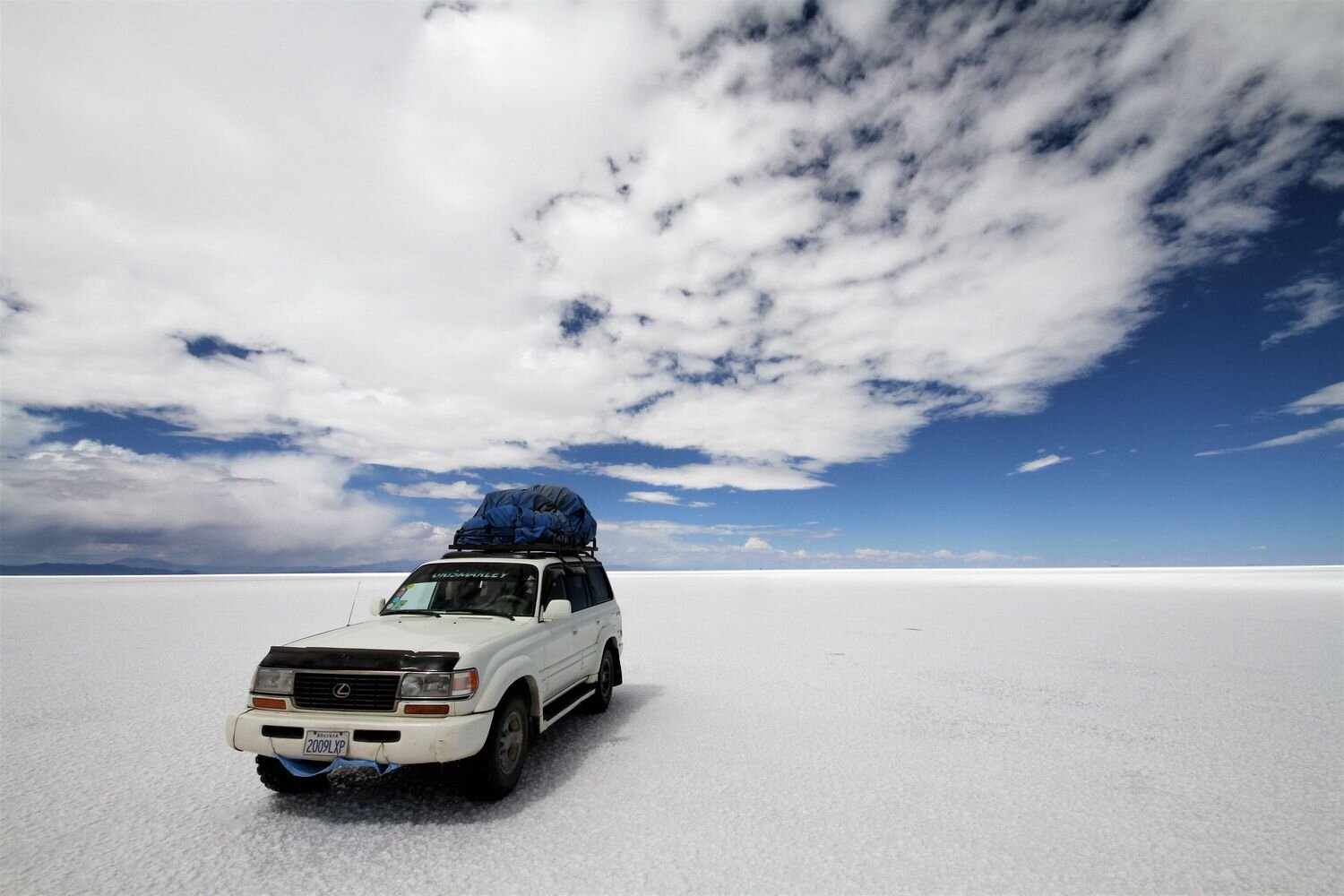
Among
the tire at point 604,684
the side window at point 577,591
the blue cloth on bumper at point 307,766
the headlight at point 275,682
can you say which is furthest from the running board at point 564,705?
the headlight at point 275,682

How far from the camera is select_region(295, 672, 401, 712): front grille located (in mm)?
4793

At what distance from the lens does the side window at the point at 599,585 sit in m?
8.27

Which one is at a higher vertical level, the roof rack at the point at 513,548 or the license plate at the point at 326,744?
the roof rack at the point at 513,548

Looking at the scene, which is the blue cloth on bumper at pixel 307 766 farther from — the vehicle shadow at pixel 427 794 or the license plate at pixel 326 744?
the vehicle shadow at pixel 427 794

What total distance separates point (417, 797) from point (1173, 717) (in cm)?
857

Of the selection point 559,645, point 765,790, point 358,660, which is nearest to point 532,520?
point 559,645

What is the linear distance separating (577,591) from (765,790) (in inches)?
126

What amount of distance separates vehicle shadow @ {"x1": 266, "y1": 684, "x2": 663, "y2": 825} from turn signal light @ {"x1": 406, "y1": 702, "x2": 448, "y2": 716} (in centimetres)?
86

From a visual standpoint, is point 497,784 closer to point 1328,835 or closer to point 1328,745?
point 1328,835

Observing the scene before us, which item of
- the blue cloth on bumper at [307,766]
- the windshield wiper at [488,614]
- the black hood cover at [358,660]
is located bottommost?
the blue cloth on bumper at [307,766]

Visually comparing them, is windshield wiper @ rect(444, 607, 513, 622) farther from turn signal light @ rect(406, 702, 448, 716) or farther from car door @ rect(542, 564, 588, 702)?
turn signal light @ rect(406, 702, 448, 716)

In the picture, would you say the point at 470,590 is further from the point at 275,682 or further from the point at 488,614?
the point at 275,682

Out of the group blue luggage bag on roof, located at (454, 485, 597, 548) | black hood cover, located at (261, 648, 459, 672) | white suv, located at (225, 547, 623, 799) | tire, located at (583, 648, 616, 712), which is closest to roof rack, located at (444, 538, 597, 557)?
blue luggage bag on roof, located at (454, 485, 597, 548)

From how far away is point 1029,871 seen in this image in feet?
13.1
